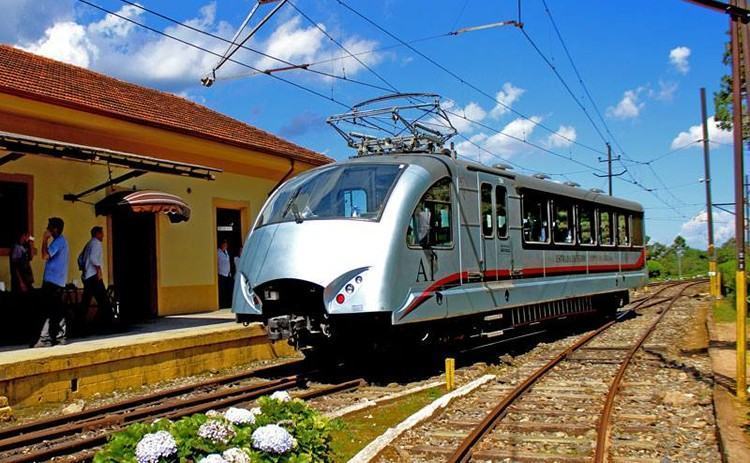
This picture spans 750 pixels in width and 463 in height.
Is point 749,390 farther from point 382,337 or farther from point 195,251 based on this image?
point 195,251

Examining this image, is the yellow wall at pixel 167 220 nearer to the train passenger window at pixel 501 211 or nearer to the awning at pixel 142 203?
the awning at pixel 142 203

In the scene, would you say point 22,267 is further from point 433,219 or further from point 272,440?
point 272,440

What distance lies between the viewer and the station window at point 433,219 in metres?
9.66

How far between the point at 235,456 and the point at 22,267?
8449mm

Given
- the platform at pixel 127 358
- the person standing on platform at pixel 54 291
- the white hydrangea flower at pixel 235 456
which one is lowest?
the platform at pixel 127 358

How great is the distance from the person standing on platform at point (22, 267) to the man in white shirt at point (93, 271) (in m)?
0.77

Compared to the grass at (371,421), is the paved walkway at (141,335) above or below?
above

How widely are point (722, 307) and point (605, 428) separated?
16068 mm

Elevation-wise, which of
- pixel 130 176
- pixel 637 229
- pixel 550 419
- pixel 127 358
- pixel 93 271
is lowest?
pixel 550 419

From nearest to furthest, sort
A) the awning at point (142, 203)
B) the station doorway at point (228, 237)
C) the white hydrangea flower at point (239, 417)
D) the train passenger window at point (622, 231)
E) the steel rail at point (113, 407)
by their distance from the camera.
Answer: the white hydrangea flower at point (239, 417) → the steel rail at point (113, 407) → the awning at point (142, 203) → the station doorway at point (228, 237) → the train passenger window at point (622, 231)

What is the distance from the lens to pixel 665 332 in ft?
53.2

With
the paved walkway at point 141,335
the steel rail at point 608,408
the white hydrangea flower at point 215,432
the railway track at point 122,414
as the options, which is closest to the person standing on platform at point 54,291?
the paved walkway at point 141,335

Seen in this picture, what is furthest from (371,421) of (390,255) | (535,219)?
(535,219)

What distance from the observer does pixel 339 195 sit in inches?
388
